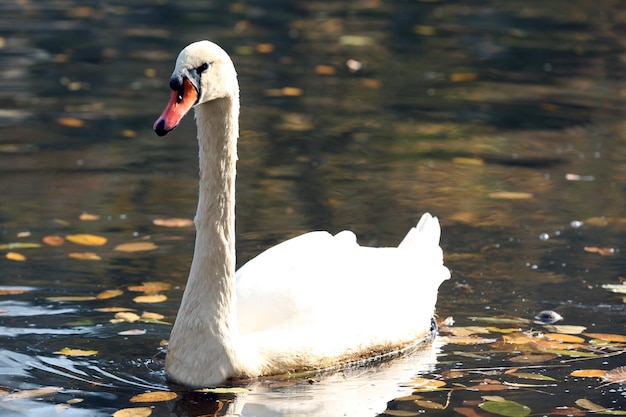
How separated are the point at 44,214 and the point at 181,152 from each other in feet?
6.85

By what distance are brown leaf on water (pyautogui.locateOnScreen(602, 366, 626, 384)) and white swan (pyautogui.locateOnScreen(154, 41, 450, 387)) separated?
39.5 inches

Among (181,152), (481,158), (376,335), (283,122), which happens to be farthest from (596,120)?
(376,335)

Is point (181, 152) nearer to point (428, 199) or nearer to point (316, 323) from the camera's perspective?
point (428, 199)

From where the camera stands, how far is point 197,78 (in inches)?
206

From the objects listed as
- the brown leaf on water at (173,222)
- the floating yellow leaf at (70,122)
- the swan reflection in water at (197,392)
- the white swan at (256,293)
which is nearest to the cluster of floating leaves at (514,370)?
the swan reflection in water at (197,392)

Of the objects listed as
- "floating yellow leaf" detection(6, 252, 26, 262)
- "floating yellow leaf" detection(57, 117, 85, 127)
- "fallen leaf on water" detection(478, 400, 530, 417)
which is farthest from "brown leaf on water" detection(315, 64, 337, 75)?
"fallen leaf on water" detection(478, 400, 530, 417)

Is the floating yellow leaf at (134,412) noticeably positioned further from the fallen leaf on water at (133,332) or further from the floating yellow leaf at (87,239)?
the floating yellow leaf at (87,239)

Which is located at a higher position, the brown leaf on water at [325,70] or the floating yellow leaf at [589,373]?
the brown leaf on water at [325,70]

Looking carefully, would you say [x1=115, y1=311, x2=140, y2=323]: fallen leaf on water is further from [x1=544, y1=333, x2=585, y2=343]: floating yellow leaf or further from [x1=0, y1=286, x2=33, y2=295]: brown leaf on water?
[x1=544, y1=333, x2=585, y2=343]: floating yellow leaf

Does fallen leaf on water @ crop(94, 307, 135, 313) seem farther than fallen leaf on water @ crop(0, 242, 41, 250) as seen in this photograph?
No

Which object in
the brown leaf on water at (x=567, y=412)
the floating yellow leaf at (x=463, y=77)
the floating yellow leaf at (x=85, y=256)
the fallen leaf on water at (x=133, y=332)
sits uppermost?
the floating yellow leaf at (x=463, y=77)

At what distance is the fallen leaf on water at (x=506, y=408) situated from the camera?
17.2 ft

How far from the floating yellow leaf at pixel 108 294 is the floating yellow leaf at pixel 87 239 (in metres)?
0.90

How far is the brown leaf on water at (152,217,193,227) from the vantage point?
8148 mm
